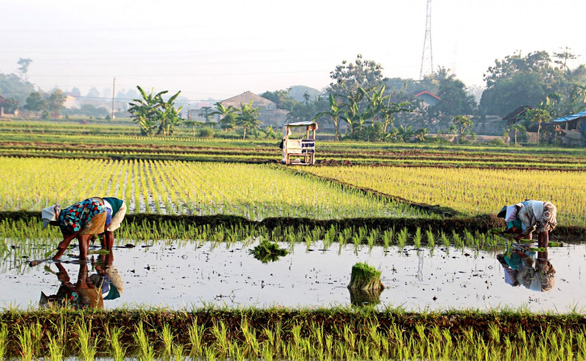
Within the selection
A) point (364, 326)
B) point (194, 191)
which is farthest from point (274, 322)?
point (194, 191)

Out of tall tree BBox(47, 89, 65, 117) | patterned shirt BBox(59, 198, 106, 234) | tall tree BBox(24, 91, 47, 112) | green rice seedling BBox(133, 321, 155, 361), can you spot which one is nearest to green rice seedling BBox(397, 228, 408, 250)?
patterned shirt BBox(59, 198, 106, 234)

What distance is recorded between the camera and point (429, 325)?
467 cm

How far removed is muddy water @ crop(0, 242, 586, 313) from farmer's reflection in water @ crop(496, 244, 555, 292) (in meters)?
0.08

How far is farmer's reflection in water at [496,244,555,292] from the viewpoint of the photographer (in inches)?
247

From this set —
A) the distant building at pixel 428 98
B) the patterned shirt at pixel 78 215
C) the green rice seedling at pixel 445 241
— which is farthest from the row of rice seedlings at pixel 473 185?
the distant building at pixel 428 98

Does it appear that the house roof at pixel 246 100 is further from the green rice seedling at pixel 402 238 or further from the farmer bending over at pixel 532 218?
the farmer bending over at pixel 532 218

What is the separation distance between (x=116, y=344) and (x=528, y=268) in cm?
443

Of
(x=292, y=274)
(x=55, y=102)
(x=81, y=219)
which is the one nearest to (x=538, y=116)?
(x=292, y=274)

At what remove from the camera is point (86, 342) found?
167 inches

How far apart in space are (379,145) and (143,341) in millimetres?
28514

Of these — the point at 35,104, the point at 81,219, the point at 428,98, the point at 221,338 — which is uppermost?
the point at 428,98

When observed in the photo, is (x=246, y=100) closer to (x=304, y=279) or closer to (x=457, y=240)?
(x=457, y=240)

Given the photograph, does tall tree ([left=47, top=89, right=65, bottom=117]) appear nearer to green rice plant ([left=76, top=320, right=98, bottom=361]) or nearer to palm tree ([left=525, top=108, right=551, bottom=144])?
palm tree ([left=525, top=108, right=551, bottom=144])

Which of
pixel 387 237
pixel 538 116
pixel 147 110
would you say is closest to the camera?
pixel 387 237
